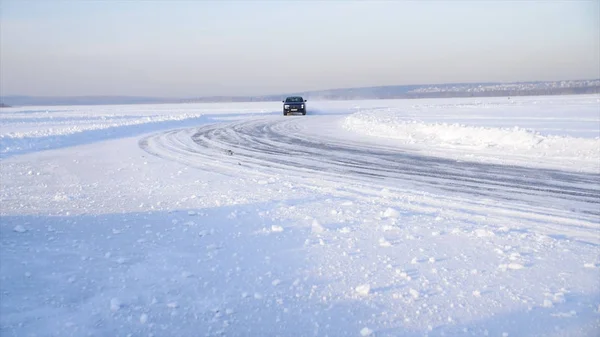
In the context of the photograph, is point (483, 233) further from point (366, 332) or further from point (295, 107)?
point (295, 107)

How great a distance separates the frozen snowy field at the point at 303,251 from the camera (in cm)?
388

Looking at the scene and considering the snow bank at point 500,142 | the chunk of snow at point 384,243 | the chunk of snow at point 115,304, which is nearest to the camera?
the chunk of snow at point 115,304

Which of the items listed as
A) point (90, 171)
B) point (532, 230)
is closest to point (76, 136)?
point (90, 171)

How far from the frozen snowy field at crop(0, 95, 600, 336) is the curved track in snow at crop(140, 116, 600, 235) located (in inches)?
3.0

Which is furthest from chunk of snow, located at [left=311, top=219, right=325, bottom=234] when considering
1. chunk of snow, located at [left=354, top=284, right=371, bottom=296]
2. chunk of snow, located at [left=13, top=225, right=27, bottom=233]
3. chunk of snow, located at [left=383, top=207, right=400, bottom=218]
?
chunk of snow, located at [left=13, top=225, right=27, bottom=233]

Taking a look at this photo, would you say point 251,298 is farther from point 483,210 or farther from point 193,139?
point 193,139

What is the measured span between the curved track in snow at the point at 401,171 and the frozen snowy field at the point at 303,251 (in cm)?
8

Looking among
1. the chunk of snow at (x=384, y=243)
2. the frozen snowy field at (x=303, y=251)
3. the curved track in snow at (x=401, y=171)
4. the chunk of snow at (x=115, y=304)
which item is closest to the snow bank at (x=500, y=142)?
the frozen snowy field at (x=303, y=251)

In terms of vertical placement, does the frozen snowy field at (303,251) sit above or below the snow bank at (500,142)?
below

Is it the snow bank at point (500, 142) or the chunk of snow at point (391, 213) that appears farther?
the snow bank at point (500, 142)

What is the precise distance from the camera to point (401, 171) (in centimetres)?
1063

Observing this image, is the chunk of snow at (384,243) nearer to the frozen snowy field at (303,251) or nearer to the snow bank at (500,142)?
the frozen snowy field at (303,251)

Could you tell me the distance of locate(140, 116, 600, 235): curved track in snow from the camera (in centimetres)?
766

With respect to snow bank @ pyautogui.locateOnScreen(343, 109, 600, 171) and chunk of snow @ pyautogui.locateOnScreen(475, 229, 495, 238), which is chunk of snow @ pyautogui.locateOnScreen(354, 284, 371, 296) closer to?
chunk of snow @ pyautogui.locateOnScreen(475, 229, 495, 238)
